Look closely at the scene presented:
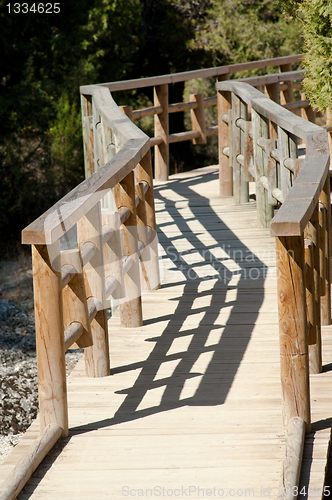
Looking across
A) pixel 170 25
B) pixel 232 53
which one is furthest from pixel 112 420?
pixel 170 25

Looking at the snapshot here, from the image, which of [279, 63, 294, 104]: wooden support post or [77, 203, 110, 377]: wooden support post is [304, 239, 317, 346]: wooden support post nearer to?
[77, 203, 110, 377]: wooden support post

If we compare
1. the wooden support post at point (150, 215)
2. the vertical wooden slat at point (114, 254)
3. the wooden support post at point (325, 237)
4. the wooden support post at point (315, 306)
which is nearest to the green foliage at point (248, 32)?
the wooden support post at point (150, 215)

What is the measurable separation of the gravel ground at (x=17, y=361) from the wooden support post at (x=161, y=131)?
9.11 feet

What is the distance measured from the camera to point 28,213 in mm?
14039

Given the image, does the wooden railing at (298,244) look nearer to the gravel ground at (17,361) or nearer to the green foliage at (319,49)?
the green foliage at (319,49)

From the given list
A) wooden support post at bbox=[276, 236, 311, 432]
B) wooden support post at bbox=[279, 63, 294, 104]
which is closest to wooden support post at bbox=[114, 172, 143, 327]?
wooden support post at bbox=[276, 236, 311, 432]

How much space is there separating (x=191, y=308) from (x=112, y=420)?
1.53 metres

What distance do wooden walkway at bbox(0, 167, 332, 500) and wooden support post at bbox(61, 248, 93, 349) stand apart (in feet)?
1.29

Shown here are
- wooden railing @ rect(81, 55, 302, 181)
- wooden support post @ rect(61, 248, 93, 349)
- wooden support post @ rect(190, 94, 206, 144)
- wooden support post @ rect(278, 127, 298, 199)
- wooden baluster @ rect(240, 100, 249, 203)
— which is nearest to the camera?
wooden support post @ rect(61, 248, 93, 349)

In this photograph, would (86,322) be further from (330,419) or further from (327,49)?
(327,49)

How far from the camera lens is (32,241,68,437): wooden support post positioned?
254 cm

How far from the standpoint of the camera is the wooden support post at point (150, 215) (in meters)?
4.50

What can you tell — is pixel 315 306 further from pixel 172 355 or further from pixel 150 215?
pixel 150 215

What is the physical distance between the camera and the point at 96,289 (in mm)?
3199
